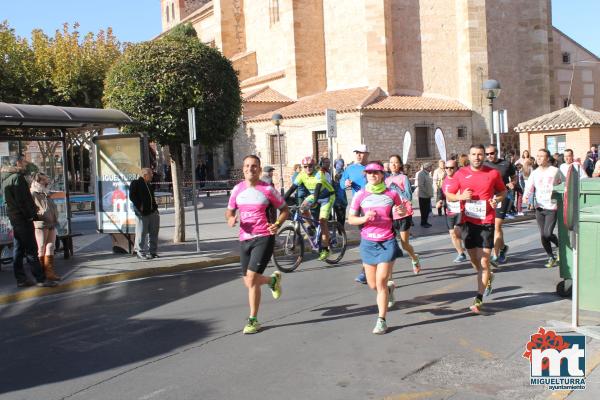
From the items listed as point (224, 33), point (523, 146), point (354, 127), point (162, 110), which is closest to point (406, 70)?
point (354, 127)

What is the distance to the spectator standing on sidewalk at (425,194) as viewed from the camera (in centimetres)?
1633

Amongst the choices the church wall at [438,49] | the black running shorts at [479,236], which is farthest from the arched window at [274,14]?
the black running shorts at [479,236]

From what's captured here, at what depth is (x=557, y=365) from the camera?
476cm

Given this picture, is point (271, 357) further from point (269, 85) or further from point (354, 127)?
point (269, 85)

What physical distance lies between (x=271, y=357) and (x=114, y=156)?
8.17m

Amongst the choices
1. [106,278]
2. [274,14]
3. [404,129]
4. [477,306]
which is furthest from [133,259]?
[274,14]

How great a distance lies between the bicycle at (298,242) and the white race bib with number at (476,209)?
375 centimetres

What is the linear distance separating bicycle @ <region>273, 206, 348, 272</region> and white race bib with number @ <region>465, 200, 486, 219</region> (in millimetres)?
3751

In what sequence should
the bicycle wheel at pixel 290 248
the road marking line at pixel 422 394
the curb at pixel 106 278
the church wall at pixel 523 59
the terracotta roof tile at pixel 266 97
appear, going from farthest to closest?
the terracotta roof tile at pixel 266 97 < the church wall at pixel 523 59 < the bicycle wheel at pixel 290 248 < the curb at pixel 106 278 < the road marking line at pixel 422 394

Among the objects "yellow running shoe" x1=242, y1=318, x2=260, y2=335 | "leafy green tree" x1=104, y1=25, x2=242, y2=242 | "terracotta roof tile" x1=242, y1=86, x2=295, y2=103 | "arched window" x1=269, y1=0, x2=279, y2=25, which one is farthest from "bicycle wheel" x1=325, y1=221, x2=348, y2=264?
"arched window" x1=269, y1=0, x2=279, y2=25

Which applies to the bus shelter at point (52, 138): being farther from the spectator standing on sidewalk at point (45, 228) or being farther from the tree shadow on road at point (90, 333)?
the tree shadow on road at point (90, 333)

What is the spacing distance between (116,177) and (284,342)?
7739 millimetres

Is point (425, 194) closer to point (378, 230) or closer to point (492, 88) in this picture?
point (492, 88)

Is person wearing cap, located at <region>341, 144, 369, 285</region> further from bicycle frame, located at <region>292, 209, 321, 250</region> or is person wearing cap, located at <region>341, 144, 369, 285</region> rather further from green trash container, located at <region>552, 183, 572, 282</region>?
green trash container, located at <region>552, 183, 572, 282</region>
